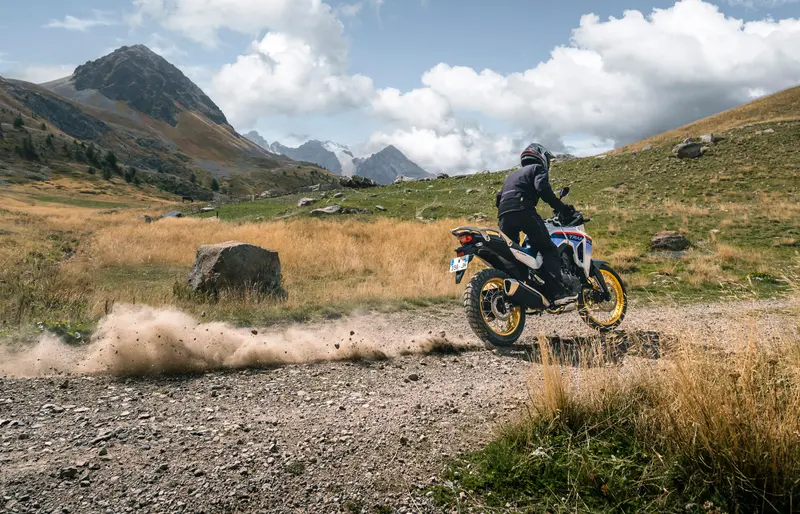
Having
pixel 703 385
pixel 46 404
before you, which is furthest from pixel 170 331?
pixel 703 385

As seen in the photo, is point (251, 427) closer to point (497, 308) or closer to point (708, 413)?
point (708, 413)

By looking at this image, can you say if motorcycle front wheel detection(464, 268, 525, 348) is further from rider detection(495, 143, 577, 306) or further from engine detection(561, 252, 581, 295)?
engine detection(561, 252, 581, 295)

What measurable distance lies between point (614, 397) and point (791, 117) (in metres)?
67.7

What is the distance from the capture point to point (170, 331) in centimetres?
629

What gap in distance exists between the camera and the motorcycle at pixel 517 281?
7.59m

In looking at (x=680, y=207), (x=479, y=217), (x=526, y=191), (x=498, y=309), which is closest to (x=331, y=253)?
(x=498, y=309)

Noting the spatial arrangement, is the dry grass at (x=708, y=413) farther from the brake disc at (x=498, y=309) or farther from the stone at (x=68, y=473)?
the stone at (x=68, y=473)

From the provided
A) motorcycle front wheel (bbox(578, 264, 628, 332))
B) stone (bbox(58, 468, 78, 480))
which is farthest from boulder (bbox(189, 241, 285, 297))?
stone (bbox(58, 468, 78, 480))

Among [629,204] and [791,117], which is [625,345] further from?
[791,117]

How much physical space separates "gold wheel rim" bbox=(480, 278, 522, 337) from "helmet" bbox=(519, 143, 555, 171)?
228cm

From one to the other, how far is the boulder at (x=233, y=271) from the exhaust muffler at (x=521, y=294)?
6.56 m

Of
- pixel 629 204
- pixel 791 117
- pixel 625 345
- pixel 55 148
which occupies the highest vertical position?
pixel 55 148

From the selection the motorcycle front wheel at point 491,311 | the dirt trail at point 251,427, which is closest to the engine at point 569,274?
the motorcycle front wheel at point 491,311

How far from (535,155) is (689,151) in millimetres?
43809
